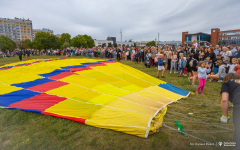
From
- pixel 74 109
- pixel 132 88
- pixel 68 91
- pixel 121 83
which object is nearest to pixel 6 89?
pixel 68 91

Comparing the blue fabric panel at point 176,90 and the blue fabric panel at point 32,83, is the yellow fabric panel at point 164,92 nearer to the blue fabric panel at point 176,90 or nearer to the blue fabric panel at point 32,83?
the blue fabric panel at point 176,90

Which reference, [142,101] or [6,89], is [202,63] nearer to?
[142,101]

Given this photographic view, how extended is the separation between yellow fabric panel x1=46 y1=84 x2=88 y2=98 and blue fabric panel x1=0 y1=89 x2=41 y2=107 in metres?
0.64

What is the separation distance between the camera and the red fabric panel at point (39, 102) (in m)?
4.03

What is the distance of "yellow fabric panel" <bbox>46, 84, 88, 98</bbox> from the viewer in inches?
185

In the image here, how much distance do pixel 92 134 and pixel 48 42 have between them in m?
41.5

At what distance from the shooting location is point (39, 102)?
14.1 feet

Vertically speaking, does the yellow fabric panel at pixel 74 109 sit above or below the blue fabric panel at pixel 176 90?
below

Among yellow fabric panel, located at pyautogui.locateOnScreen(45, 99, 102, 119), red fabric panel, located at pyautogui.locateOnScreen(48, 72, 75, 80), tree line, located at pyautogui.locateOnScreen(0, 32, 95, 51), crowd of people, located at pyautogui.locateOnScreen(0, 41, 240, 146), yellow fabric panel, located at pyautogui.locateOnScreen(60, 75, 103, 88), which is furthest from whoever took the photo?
tree line, located at pyautogui.locateOnScreen(0, 32, 95, 51)

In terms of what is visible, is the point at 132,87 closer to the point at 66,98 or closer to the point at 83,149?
the point at 66,98

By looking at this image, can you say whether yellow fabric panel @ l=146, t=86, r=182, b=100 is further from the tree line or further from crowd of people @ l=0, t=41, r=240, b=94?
the tree line

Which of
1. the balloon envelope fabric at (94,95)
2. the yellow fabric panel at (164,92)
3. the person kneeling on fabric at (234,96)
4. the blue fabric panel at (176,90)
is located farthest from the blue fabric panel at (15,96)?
the person kneeling on fabric at (234,96)

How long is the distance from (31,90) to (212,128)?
18.9 ft

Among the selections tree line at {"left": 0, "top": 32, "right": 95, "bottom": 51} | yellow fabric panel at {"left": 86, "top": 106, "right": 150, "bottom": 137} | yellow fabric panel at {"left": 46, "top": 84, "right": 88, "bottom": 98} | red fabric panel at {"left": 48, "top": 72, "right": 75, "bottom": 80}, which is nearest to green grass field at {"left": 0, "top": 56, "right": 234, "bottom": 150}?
Answer: yellow fabric panel at {"left": 86, "top": 106, "right": 150, "bottom": 137}
